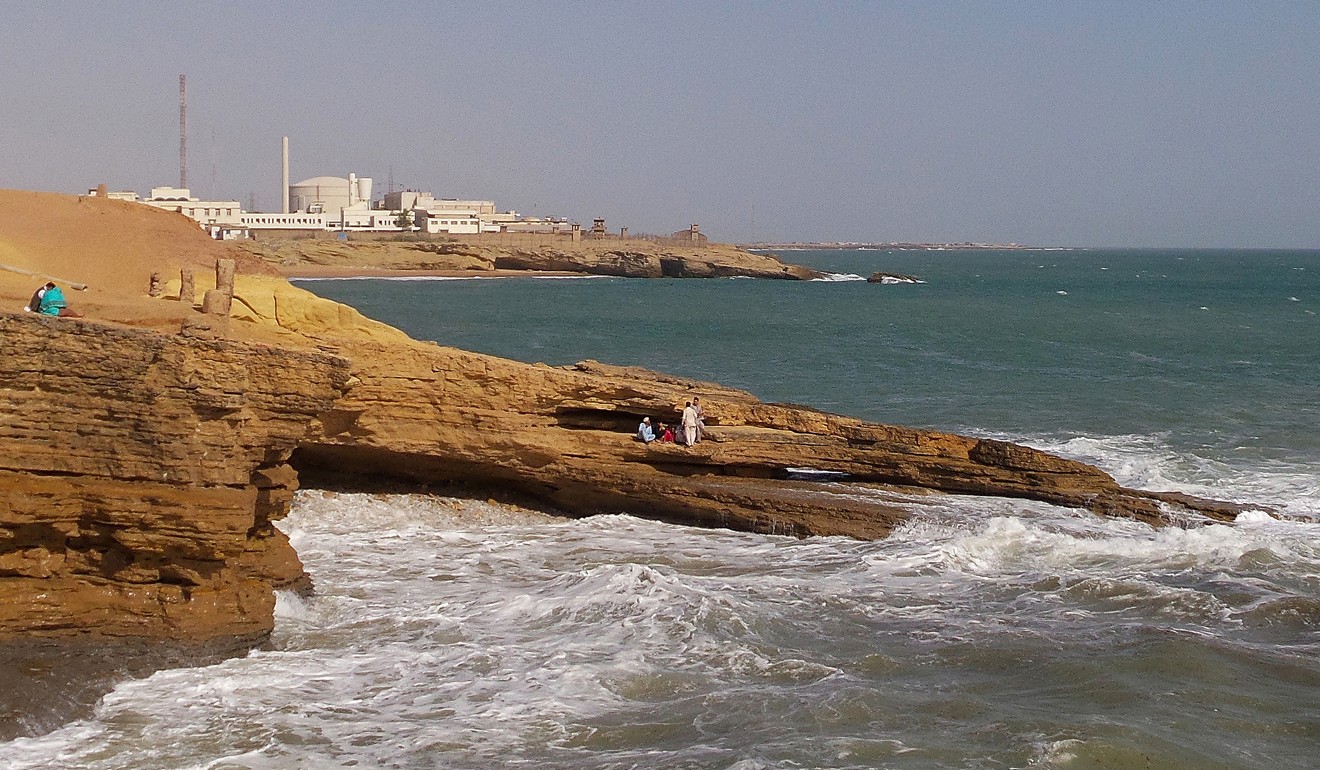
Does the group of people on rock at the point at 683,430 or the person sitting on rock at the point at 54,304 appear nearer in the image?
the person sitting on rock at the point at 54,304

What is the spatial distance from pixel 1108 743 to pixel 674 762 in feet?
10.1

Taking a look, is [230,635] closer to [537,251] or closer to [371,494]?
[371,494]

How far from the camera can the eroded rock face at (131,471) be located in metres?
9.51

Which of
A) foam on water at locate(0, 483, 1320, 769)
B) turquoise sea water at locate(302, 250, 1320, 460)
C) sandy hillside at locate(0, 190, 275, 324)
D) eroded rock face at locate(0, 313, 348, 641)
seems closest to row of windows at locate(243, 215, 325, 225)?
turquoise sea water at locate(302, 250, 1320, 460)

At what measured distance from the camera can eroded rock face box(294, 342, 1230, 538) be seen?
15.1 metres

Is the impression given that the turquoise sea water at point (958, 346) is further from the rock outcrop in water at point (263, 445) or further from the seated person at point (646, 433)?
the seated person at point (646, 433)

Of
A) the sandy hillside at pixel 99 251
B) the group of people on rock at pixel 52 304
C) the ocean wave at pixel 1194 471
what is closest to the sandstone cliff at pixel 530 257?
the sandy hillside at pixel 99 251

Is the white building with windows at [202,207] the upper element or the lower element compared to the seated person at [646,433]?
upper

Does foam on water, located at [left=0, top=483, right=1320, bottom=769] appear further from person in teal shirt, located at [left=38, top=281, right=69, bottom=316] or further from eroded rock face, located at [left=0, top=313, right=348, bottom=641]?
person in teal shirt, located at [left=38, top=281, right=69, bottom=316]

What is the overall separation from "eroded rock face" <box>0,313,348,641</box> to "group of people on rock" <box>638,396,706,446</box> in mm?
6323

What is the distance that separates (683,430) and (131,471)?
Answer: 767 cm

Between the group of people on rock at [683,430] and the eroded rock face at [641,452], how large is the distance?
0.15 m

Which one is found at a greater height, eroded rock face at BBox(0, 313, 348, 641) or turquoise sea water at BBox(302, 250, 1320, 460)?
eroded rock face at BBox(0, 313, 348, 641)

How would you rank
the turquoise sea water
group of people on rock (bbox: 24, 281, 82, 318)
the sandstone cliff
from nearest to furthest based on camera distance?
1. group of people on rock (bbox: 24, 281, 82, 318)
2. the turquoise sea water
3. the sandstone cliff
